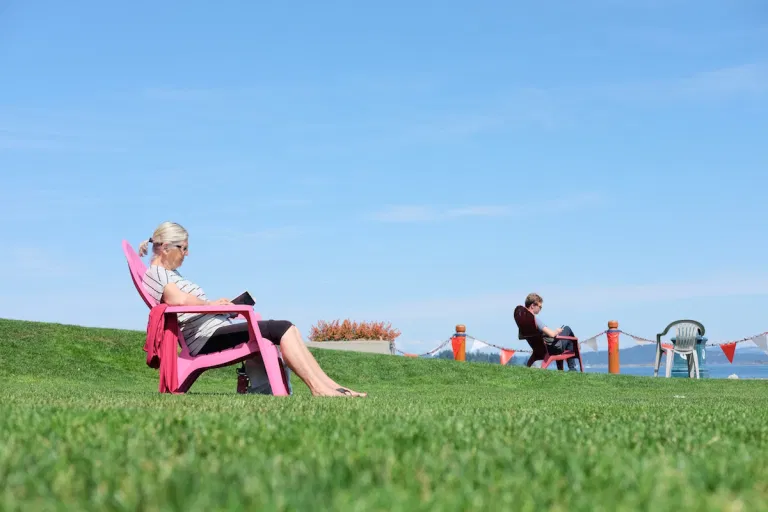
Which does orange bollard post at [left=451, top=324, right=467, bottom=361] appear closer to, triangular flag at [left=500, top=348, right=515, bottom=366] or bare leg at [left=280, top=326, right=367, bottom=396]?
triangular flag at [left=500, top=348, right=515, bottom=366]

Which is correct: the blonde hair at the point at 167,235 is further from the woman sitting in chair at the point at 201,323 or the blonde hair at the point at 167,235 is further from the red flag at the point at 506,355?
the red flag at the point at 506,355

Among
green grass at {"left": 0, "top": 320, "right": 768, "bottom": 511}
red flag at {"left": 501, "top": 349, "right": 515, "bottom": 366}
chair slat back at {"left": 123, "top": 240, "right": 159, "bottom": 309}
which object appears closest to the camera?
green grass at {"left": 0, "top": 320, "right": 768, "bottom": 511}

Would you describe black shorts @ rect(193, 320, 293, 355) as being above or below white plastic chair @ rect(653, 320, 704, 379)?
below

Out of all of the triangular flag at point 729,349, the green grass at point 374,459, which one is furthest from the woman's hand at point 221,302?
the triangular flag at point 729,349

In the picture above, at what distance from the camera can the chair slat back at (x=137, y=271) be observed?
7406 millimetres

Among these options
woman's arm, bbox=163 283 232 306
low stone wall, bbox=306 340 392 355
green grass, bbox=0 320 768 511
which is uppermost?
low stone wall, bbox=306 340 392 355

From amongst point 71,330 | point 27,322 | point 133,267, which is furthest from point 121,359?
point 133,267

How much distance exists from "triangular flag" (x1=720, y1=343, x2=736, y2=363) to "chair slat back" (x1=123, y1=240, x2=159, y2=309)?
62.0ft

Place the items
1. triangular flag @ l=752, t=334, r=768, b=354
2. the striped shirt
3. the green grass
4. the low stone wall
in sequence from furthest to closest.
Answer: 1. the low stone wall
2. triangular flag @ l=752, t=334, r=768, b=354
3. the striped shirt
4. the green grass

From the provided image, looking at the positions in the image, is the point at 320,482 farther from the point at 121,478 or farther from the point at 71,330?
the point at 71,330

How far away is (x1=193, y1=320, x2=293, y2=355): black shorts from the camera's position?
23.3 feet

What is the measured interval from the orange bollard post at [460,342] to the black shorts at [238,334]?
15707mm

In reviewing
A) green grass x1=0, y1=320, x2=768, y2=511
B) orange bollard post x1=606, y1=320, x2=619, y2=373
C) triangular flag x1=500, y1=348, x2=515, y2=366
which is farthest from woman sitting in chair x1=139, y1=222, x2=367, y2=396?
triangular flag x1=500, y1=348, x2=515, y2=366

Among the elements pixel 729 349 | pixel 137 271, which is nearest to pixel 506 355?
pixel 729 349
